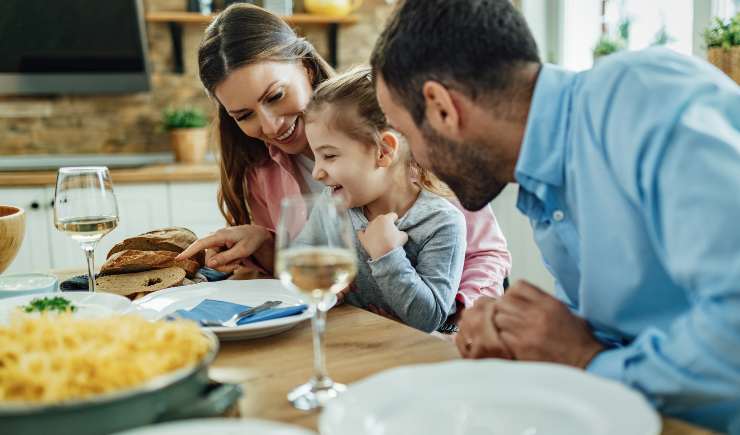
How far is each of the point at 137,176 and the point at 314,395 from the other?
2893 mm

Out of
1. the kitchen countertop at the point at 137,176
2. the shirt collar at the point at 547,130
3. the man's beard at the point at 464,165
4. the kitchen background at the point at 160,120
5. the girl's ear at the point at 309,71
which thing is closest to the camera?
the shirt collar at the point at 547,130

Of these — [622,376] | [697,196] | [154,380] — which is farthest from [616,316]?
[154,380]

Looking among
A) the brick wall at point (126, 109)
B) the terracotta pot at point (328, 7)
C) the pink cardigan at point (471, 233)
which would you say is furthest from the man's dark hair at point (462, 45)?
the brick wall at point (126, 109)

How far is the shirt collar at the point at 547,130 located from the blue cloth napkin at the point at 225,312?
0.44m

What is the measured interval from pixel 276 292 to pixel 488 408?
745 mm

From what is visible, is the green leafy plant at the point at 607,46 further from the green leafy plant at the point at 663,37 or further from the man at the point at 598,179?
the man at the point at 598,179

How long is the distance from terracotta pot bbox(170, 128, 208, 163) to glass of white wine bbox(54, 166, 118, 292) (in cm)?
268

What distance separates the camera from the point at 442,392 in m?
0.84

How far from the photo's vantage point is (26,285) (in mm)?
1407

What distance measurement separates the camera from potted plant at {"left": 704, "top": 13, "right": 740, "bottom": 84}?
7.79 ft

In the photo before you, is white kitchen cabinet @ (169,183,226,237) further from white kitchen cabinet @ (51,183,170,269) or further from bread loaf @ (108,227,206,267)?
bread loaf @ (108,227,206,267)

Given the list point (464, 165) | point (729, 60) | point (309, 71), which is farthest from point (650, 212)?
point (729, 60)

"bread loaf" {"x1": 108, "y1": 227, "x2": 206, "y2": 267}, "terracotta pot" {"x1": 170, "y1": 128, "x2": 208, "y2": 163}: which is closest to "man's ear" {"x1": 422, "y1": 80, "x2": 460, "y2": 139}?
"bread loaf" {"x1": 108, "y1": 227, "x2": 206, "y2": 267}

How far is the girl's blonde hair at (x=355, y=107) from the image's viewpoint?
68.5 inches
